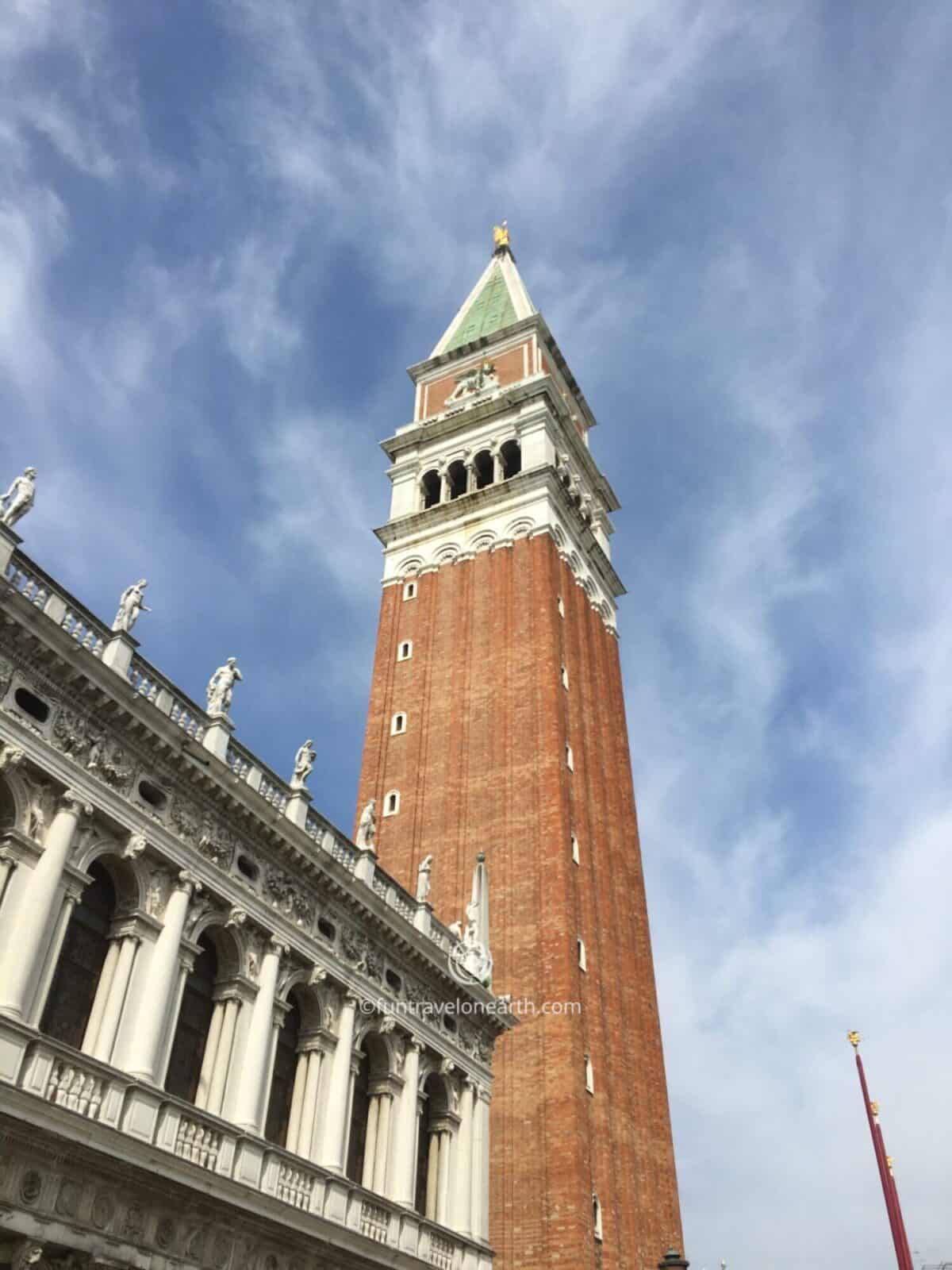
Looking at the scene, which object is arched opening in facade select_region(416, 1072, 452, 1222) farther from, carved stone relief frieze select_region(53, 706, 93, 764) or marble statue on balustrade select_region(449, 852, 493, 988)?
carved stone relief frieze select_region(53, 706, 93, 764)

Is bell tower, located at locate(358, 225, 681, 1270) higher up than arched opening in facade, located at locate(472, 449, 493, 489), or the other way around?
arched opening in facade, located at locate(472, 449, 493, 489)

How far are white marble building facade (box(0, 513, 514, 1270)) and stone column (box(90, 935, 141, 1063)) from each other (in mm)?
27

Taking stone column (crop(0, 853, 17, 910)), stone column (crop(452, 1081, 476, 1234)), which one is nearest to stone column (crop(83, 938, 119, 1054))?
stone column (crop(0, 853, 17, 910))

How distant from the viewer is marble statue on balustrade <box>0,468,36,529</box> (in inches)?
687

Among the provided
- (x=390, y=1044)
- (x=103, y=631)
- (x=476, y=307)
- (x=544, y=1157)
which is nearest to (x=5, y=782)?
(x=103, y=631)

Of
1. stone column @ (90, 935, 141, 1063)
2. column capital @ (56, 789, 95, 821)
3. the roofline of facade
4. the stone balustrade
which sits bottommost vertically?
the stone balustrade

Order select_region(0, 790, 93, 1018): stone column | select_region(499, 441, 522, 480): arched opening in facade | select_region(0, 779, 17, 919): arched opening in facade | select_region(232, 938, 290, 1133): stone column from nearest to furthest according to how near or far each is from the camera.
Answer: select_region(0, 790, 93, 1018): stone column → select_region(0, 779, 17, 919): arched opening in facade → select_region(232, 938, 290, 1133): stone column → select_region(499, 441, 522, 480): arched opening in facade

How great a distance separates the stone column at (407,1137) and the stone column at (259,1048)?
178 inches

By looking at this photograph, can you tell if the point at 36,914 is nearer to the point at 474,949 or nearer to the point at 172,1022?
the point at 172,1022

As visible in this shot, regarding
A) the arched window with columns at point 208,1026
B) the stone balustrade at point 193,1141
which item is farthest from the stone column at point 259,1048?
the stone balustrade at point 193,1141

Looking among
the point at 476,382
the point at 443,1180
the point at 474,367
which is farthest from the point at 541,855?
the point at 474,367

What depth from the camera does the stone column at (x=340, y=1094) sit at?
19.8m

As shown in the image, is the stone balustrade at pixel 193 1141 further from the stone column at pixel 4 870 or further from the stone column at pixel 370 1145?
the stone column at pixel 4 870

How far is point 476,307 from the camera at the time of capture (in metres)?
62.8
